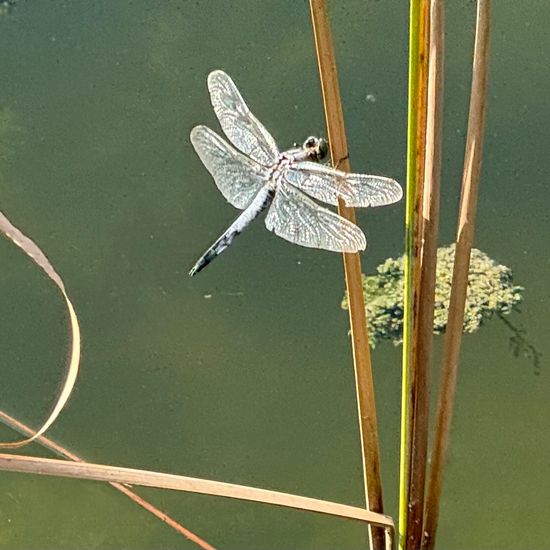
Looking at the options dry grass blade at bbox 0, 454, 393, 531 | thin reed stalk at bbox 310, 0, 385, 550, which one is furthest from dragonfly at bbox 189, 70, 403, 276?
dry grass blade at bbox 0, 454, 393, 531

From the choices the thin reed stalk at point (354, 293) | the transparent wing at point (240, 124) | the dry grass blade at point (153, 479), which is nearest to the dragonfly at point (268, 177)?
the transparent wing at point (240, 124)

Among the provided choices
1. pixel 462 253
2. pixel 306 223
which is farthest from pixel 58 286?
pixel 306 223

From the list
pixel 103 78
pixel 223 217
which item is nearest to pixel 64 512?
pixel 223 217

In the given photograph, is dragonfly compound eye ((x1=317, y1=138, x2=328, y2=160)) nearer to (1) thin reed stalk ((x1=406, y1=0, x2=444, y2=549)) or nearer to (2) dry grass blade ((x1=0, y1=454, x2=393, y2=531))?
(1) thin reed stalk ((x1=406, y1=0, x2=444, y2=549))

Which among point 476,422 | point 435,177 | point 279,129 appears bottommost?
point 435,177

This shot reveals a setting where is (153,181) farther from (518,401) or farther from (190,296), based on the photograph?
(518,401)
